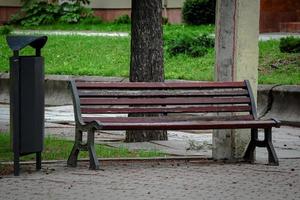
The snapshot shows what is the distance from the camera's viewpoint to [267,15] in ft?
93.2

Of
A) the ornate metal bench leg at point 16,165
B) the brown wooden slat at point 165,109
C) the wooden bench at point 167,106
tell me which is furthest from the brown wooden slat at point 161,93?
the ornate metal bench leg at point 16,165

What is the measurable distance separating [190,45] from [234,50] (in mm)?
9558

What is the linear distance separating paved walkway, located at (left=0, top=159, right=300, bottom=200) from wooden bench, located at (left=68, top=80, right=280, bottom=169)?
35 centimetres

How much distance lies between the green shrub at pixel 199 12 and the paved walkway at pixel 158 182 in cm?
1742

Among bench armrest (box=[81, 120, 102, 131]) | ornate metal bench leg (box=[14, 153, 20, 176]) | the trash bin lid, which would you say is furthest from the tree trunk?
ornate metal bench leg (box=[14, 153, 20, 176])

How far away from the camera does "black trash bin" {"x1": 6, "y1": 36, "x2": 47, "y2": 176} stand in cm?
935

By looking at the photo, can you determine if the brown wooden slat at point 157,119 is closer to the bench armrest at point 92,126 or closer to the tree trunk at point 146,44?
the bench armrest at point 92,126

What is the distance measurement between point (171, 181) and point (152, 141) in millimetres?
3240

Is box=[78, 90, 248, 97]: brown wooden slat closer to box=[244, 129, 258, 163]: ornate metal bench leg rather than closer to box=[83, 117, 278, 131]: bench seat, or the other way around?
box=[83, 117, 278, 131]: bench seat

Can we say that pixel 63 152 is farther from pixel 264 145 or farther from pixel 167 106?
pixel 264 145

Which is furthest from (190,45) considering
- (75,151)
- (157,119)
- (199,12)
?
(75,151)

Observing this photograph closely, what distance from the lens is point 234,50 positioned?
10602mm

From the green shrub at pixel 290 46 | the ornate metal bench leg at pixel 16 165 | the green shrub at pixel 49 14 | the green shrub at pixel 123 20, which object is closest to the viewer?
the ornate metal bench leg at pixel 16 165

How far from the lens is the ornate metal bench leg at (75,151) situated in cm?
992
